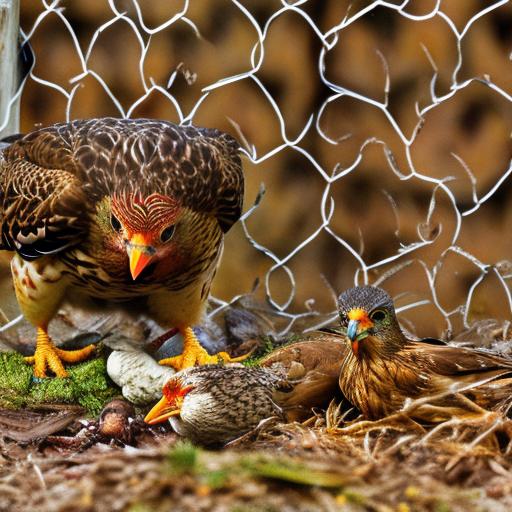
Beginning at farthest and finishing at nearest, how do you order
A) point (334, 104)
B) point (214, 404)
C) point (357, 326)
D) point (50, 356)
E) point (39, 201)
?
point (334, 104), point (50, 356), point (39, 201), point (214, 404), point (357, 326)

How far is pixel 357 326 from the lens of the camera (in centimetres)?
234

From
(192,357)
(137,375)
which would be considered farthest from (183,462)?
(192,357)

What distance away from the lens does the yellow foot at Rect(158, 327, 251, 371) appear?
10.5 feet

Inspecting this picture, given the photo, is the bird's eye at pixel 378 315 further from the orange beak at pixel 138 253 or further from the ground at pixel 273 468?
the orange beak at pixel 138 253

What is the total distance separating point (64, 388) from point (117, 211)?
2.60 ft

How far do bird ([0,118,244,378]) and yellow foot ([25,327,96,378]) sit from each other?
15mm

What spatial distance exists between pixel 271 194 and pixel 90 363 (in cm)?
105

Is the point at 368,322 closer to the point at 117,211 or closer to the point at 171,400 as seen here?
the point at 171,400

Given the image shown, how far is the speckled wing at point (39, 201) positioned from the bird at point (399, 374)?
914 millimetres

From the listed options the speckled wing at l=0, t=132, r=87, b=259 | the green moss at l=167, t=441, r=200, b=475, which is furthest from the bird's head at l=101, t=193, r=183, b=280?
the green moss at l=167, t=441, r=200, b=475

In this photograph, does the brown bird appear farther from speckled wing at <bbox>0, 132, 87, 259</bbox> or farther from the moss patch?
speckled wing at <bbox>0, 132, 87, 259</bbox>

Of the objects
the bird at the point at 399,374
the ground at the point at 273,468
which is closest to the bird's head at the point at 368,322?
the bird at the point at 399,374

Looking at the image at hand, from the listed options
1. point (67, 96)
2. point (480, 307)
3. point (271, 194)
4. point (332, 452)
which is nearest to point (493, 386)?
point (332, 452)

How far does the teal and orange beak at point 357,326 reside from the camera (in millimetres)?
2327
